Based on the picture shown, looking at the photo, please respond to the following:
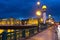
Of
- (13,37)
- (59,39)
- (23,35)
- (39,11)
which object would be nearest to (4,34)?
(13,37)

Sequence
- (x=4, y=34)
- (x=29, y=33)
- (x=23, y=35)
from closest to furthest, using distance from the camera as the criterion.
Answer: (x=4, y=34)
(x=23, y=35)
(x=29, y=33)

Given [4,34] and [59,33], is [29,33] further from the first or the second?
[4,34]

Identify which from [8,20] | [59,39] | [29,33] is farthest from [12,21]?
[59,39]

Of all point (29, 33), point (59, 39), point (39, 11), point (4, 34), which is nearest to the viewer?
point (4, 34)

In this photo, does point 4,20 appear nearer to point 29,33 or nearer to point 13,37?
point 29,33

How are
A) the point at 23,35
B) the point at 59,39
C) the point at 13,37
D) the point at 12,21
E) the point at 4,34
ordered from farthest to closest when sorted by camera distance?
1. the point at 12,21
2. the point at 23,35
3. the point at 59,39
4. the point at 13,37
5. the point at 4,34

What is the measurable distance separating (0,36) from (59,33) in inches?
388

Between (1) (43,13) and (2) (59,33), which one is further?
(1) (43,13)

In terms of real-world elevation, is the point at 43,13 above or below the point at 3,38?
above

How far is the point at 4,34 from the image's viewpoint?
11.2 meters

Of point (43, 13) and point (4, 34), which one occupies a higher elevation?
point (43, 13)

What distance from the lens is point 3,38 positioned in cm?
1123

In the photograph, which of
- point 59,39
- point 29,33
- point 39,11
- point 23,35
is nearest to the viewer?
point 59,39

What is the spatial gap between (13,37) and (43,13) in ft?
99.7
